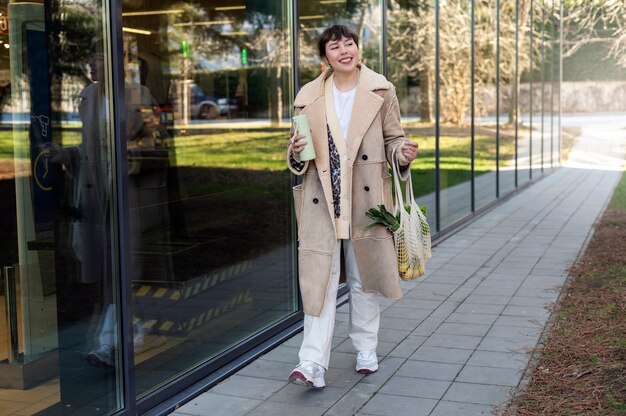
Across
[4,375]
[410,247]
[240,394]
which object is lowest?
[240,394]

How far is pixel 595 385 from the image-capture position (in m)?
4.55

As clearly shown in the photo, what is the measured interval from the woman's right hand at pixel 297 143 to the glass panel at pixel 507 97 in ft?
31.8

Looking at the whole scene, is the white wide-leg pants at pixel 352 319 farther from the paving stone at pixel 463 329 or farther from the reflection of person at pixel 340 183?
the paving stone at pixel 463 329

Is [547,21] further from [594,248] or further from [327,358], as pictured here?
[327,358]

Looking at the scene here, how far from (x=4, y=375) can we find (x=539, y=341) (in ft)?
→ 10.7

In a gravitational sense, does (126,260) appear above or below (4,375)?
above

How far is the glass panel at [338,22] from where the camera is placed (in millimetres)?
6484

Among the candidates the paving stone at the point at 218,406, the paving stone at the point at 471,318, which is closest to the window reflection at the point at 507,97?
the paving stone at the point at 471,318

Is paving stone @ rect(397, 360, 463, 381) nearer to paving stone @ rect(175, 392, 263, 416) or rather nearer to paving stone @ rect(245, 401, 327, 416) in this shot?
paving stone @ rect(245, 401, 327, 416)

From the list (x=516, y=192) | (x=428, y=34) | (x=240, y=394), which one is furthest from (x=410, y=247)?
(x=516, y=192)

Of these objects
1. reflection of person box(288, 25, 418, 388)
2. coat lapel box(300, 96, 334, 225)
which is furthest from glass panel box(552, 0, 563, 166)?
coat lapel box(300, 96, 334, 225)

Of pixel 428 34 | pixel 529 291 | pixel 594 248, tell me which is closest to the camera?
pixel 529 291

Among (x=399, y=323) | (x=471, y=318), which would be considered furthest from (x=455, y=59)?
(x=399, y=323)

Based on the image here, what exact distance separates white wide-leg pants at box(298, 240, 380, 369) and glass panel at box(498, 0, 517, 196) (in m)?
9.33
